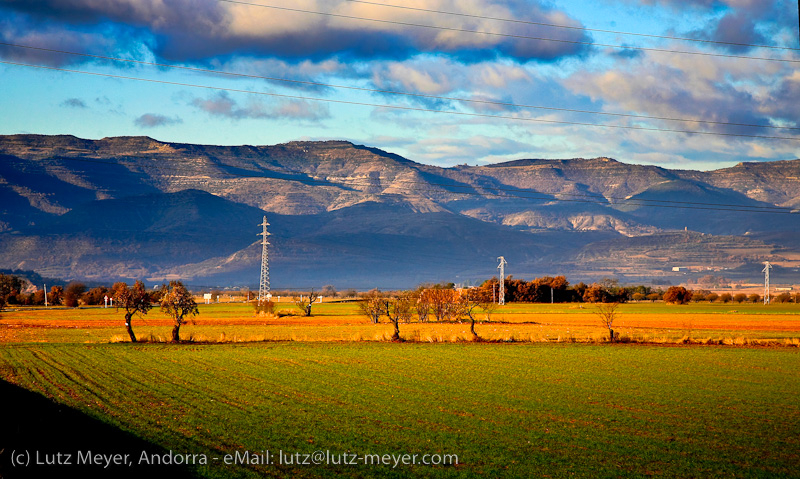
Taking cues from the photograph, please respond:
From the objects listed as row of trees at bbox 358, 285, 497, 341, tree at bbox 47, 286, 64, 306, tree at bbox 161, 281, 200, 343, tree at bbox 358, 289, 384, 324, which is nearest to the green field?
tree at bbox 161, 281, 200, 343

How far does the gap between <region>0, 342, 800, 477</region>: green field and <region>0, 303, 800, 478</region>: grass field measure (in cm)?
7

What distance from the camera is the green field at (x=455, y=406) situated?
14.8 m

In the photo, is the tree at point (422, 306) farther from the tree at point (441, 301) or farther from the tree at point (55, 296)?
the tree at point (55, 296)

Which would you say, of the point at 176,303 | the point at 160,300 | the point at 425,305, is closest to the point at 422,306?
Answer: the point at 425,305

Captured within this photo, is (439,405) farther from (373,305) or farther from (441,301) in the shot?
(441,301)

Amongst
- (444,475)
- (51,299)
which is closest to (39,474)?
(444,475)

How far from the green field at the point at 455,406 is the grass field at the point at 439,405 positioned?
69 millimetres

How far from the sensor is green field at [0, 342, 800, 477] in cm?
1479

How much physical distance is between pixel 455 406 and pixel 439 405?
473 millimetres

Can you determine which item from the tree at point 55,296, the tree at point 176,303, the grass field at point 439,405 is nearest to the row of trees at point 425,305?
the tree at point 176,303

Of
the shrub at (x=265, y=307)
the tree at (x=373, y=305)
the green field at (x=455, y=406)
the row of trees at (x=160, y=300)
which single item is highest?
the row of trees at (x=160, y=300)

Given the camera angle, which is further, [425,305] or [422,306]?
[425,305]

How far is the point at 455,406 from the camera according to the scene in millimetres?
20484

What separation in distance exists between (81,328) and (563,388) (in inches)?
1759
